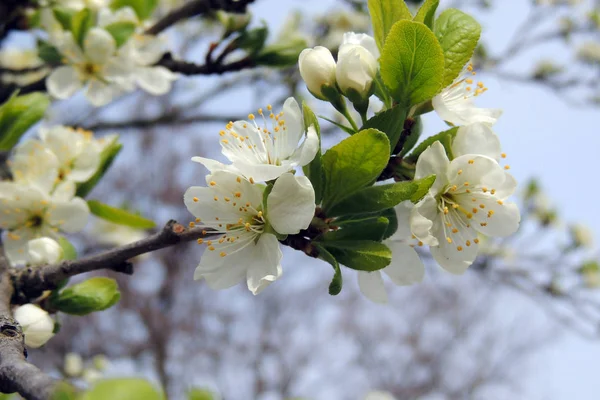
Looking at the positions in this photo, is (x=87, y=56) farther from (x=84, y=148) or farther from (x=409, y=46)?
(x=409, y=46)

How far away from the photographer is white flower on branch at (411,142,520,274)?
3.26ft

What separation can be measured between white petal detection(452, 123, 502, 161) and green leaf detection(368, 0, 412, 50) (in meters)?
0.24

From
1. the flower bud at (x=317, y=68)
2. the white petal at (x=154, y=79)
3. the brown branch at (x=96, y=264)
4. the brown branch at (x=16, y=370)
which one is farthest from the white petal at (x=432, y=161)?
the white petal at (x=154, y=79)

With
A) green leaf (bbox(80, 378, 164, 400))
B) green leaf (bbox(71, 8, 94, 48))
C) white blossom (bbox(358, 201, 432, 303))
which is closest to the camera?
green leaf (bbox(80, 378, 164, 400))

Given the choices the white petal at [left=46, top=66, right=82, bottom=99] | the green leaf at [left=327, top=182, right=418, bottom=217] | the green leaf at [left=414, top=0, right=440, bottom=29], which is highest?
the green leaf at [left=414, top=0, right=440, bottom=29]

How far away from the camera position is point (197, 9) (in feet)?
6.05

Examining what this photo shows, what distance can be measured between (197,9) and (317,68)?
96 centimetres

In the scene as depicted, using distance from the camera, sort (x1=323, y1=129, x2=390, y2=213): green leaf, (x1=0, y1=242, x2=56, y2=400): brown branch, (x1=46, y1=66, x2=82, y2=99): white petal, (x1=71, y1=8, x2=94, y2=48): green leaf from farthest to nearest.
Answer: (x1=46, y1=66, x2=82, y2=99): white petal
(x1=71, y1=8, x2=94, y2=48): green leaf
(x1=323, y1=129, x2=390, y2=213): green leaf
(x1=0, y1=242, x2=56, y2=400): brown branch

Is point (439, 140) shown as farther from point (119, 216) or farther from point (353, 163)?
point (119, 216)

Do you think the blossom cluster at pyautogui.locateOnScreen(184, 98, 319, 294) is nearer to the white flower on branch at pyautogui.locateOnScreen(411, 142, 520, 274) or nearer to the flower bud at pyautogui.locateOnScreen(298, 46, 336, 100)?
the flower bud at pyautogui.locateOnScreen(298, 46, 336, 100)

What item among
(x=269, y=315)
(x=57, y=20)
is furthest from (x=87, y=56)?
(x=269, y=315)

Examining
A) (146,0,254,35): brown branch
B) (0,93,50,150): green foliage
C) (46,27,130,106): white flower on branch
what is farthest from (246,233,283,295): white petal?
(46,27,130,106): white flower on branch

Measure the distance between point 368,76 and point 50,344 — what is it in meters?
7.19

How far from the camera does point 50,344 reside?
7.08 metres
